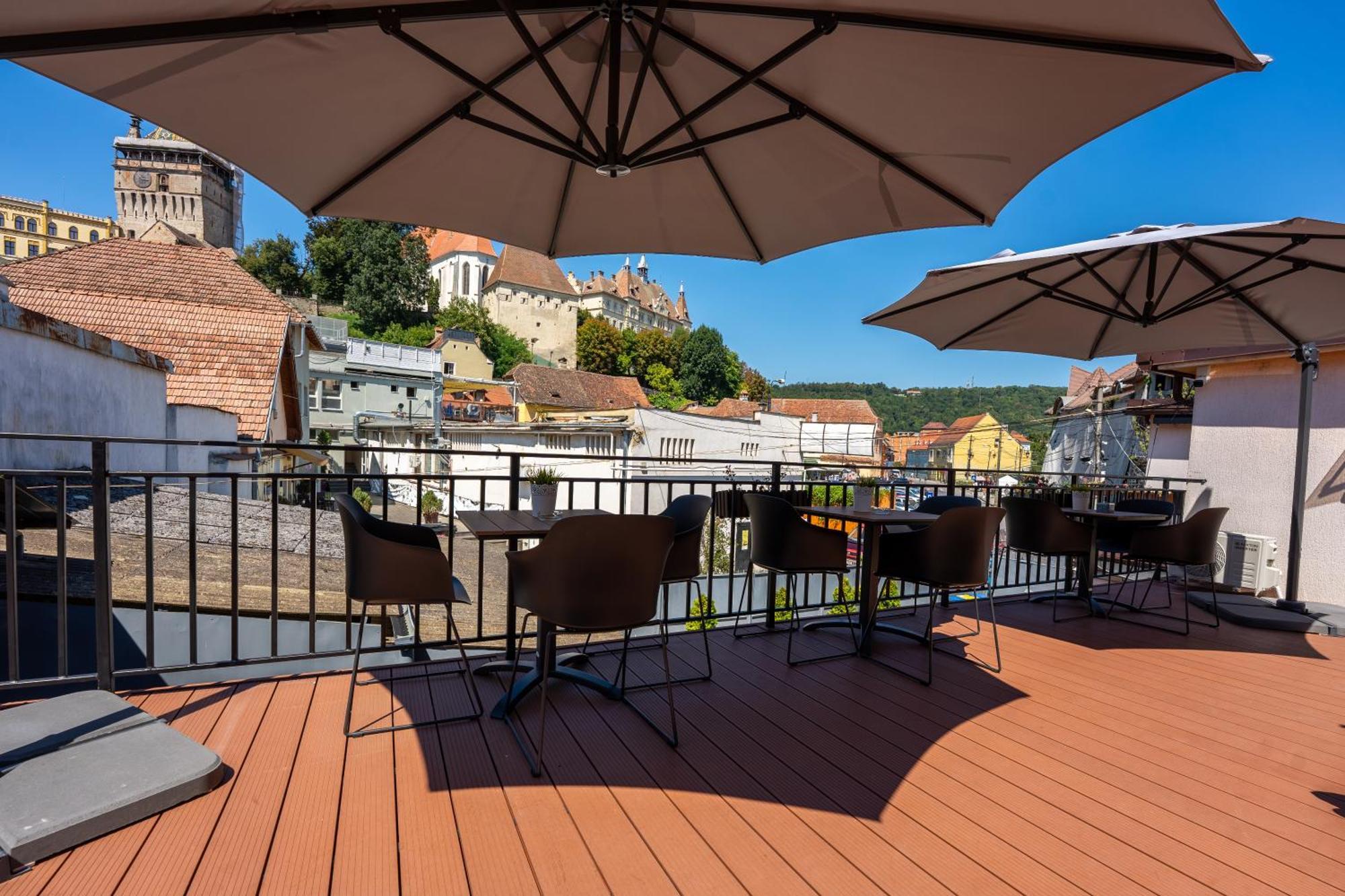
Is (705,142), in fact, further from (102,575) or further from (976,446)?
(976,446)

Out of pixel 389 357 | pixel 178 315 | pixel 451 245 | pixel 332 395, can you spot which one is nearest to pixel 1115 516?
pixel 178 315

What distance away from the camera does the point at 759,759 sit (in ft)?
7.34

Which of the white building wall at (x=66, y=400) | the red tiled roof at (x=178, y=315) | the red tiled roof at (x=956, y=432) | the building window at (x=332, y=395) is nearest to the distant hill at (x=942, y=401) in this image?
the red tiled roof at (x=956, y=432)

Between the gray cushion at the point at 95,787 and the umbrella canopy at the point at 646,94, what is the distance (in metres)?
1.83

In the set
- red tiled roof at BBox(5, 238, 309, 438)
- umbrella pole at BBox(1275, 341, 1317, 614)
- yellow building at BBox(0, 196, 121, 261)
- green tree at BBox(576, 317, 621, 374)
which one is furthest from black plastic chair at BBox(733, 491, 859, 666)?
yellow building at BBox(0, 196, 121, 261)

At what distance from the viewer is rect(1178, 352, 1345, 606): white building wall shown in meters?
5.26

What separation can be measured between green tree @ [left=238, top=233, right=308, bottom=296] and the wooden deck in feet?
184

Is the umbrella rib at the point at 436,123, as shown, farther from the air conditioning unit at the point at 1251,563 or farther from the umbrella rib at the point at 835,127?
the air conditioning unit at the point at 1251,563

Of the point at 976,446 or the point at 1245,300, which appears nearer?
the point at 1245,300

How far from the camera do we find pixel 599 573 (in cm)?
224

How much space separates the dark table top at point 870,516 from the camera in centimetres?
316

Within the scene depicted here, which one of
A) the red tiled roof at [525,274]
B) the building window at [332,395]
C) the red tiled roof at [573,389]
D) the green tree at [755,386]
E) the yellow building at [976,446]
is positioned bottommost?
the yellow building at [976,446]

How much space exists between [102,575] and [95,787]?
0.97 metres

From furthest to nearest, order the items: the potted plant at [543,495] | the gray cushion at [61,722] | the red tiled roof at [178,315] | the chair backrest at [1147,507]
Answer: the red tiled roof at [178,315], the chair backrest at [1147,507], the potted plant at [543,495], the gray cushion at [61,722]
